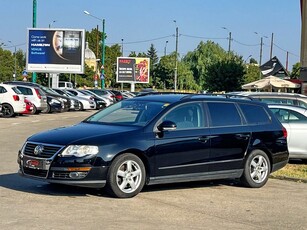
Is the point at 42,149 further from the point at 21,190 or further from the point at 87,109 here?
the point at 87,109

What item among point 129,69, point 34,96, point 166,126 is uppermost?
point 129,69

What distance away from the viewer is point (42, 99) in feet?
100

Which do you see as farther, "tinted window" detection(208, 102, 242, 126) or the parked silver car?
the parked silver car

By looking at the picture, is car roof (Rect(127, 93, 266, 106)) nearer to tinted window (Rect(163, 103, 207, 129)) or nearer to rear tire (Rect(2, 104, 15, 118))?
tinted window (Rect(163, 103, 207, 129))

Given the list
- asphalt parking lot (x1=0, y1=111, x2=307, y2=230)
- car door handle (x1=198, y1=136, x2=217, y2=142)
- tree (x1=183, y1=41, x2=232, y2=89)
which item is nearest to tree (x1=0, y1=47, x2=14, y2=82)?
tree (x1=183, y1=41, x2=232, y2=89)

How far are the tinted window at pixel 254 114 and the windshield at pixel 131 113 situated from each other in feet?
5.52

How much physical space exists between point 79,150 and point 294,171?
546 cm

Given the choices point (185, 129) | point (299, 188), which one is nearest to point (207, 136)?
point (185, 129)

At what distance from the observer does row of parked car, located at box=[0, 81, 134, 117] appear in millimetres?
26484

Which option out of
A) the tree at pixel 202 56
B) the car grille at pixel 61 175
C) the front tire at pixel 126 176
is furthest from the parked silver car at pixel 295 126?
the tree at pixel 202 56

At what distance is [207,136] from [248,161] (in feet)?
3.66

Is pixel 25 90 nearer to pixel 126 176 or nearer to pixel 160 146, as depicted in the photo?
pixel 160 146

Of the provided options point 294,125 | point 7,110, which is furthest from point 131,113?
point 7,110

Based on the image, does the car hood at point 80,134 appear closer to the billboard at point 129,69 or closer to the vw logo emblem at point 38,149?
the vw logo emblem at point 38,149
